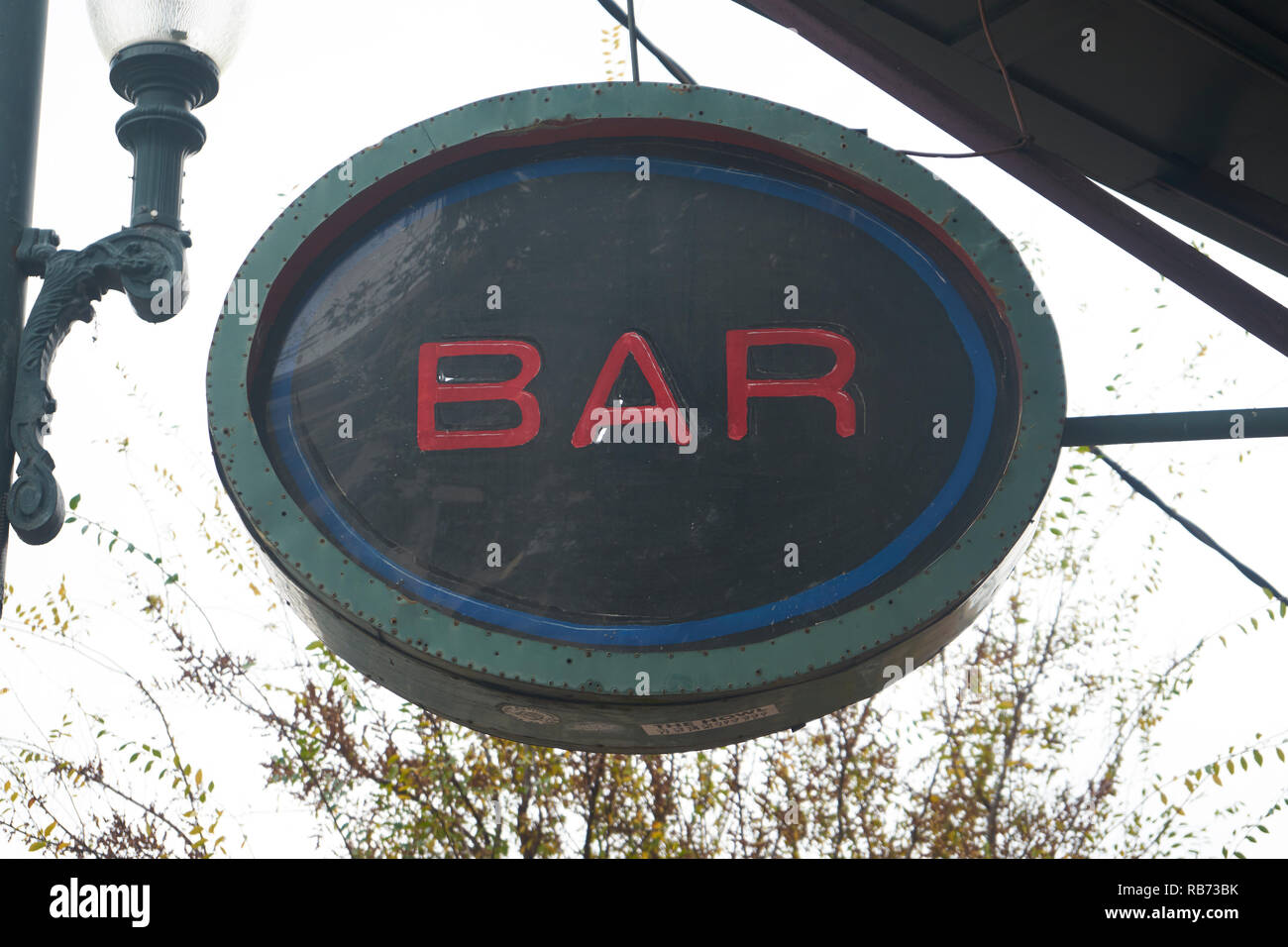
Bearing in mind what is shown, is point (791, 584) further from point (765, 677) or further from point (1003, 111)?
point (1003, 111)

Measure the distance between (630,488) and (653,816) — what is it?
30.5 ft

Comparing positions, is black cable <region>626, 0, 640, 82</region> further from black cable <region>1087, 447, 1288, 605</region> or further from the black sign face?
black cable <region>1087, 447, 1288, 605</region>

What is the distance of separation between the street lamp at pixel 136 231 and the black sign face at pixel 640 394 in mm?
414

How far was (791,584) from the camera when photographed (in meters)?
2.83

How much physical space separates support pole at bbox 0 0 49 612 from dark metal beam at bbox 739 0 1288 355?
1.90 metres

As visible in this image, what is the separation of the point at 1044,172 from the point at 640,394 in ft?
4.22

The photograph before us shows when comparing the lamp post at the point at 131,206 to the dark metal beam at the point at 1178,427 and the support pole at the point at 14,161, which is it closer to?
the support pole at the point at 14,161

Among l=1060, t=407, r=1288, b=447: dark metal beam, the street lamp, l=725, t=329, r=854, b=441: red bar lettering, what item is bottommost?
l=1060, t=407, r=1288, b=447: dark metal beam

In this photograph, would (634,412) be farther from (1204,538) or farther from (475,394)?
(1204,538)

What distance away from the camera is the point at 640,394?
298 centimetres

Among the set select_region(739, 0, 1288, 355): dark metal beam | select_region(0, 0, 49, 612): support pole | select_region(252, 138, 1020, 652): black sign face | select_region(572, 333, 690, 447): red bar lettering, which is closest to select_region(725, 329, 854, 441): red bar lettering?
select_region(252, 138, 1020, 652): black sign face

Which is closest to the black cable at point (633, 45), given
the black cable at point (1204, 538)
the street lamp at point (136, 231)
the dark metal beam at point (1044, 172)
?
the dark metal beam at point (1044, 172)

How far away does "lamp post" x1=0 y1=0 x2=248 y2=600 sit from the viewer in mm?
2988

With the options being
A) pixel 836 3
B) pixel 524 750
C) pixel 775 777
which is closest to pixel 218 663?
pixel 524 750
